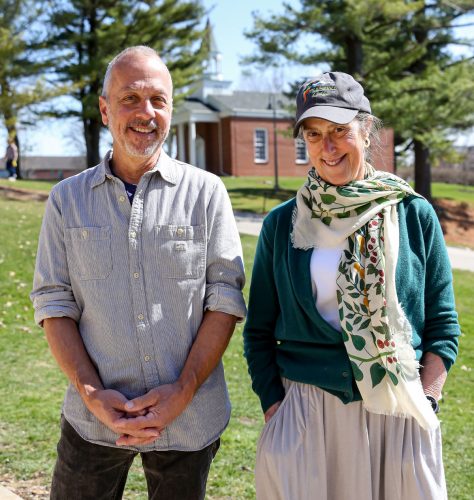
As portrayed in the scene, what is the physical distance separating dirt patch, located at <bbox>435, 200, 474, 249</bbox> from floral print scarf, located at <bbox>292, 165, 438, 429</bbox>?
61.3ft

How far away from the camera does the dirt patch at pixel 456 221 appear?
2123cm

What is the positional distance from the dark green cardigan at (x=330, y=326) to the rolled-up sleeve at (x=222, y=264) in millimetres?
174

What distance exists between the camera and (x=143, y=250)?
241 cm

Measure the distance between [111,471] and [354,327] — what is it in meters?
1.07

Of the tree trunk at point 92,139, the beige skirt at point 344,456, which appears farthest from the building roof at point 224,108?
the beige skirt at point 344,456

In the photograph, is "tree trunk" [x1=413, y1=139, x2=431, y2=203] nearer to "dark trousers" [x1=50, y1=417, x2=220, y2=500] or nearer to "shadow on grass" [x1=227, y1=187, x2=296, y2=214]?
"shadow on grass" [x1=227, y1=187, x2=296, y2=214]

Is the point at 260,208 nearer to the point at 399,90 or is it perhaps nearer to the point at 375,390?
the point at 399,90

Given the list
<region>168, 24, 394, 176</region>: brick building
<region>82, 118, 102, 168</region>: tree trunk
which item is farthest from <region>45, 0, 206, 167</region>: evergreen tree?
<region>168, 24, 394, 176</region>: brick building

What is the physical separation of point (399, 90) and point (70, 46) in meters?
12.6

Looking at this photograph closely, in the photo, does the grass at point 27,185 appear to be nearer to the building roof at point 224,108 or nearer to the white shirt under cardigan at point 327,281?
the building roof at point 224,108

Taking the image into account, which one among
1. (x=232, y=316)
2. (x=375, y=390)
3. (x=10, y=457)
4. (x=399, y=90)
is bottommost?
(x=10, y=457)

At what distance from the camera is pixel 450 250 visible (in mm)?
17344

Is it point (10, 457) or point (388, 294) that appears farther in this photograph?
point (10, 457)

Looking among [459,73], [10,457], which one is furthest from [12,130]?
[10,457]
